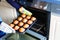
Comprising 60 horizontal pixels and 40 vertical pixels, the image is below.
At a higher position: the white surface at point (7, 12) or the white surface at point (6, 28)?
the white surface at point (7, 12)

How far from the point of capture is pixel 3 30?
1.12 metres

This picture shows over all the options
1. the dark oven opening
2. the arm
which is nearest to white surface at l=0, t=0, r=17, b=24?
the arm

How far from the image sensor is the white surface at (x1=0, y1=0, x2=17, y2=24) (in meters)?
1.28

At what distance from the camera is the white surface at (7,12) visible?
4.20ft

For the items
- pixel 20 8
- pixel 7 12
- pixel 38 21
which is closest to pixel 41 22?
pixel 38 21

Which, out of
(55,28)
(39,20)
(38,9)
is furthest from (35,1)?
(55,28)

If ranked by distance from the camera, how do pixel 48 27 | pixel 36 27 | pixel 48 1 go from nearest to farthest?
pixel 48 1 < pixel 48 27 < pixel 36 27

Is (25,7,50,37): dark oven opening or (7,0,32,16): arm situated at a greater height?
(7,0,32,16): arm

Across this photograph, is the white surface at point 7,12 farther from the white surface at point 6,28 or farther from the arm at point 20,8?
the white surface at point 6,28

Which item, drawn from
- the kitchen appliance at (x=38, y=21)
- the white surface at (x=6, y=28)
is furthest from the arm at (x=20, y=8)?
the white surface at (x=6, y=28)

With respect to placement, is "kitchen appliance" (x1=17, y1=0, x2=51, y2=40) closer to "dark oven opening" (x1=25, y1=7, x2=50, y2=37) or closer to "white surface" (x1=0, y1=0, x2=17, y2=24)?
"dark oven opening" (x1=25, y1=7, x2=50, y2=37)

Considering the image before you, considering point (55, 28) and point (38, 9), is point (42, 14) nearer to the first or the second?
point (38, 9)

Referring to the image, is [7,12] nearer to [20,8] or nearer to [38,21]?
[20,8]

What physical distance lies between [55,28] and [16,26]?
0.37 m
